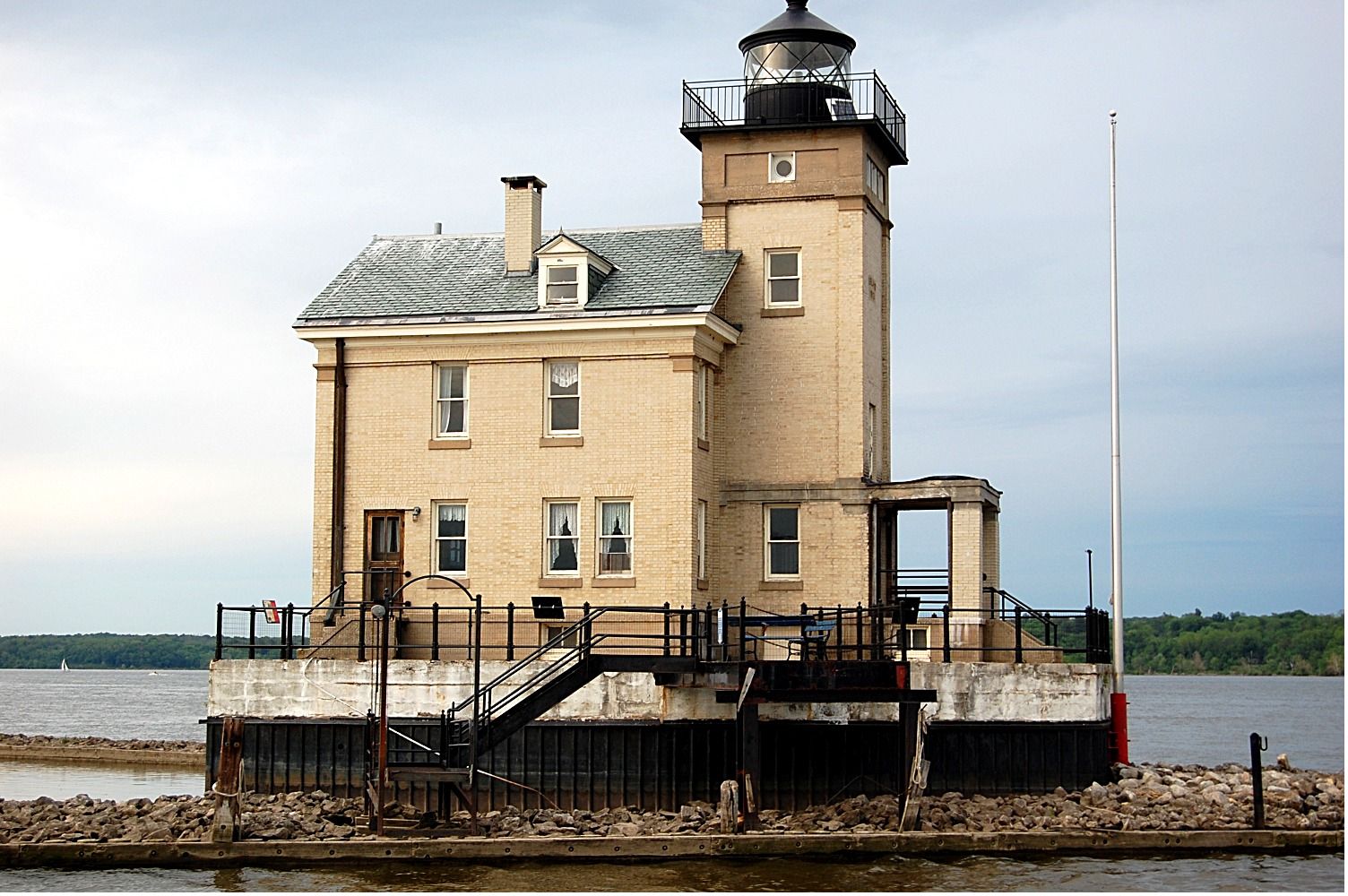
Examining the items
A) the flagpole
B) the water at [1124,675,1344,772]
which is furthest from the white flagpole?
the water at [1124,675,1344,772]

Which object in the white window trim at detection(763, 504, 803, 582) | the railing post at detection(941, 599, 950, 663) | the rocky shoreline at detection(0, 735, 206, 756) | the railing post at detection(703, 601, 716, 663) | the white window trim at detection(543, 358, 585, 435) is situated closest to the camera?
the railing post at detection(703, 601, 716, 663)

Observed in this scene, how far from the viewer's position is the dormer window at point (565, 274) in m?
34.2

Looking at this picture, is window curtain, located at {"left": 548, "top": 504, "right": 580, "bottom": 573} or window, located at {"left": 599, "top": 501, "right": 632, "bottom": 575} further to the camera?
window curtain, located at {"left": 548, "top": 504, "right": 580, "bottom": 573}

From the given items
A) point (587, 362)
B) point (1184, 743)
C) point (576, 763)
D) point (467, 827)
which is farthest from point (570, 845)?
point (1184, 743)

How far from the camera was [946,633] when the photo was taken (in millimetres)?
31844

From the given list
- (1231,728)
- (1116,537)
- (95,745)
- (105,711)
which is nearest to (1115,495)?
(1116,537)

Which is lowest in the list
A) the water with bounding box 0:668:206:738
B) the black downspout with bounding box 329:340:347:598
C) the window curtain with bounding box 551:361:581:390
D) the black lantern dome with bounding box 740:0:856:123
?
the water with bounding box 0:668:206:738

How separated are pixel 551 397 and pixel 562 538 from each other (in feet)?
8.77

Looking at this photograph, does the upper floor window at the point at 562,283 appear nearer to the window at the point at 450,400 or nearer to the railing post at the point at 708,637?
the window at the point at 450,400

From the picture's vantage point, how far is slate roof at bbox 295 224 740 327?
34.3 metres

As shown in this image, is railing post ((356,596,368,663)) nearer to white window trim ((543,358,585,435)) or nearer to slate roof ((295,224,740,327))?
white window trim ((543,358,585,435))

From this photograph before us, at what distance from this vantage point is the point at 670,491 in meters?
33.3

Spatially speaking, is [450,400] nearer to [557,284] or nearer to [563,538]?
[557,284]

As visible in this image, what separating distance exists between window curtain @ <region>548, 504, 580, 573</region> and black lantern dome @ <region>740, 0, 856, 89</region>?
381 inches
